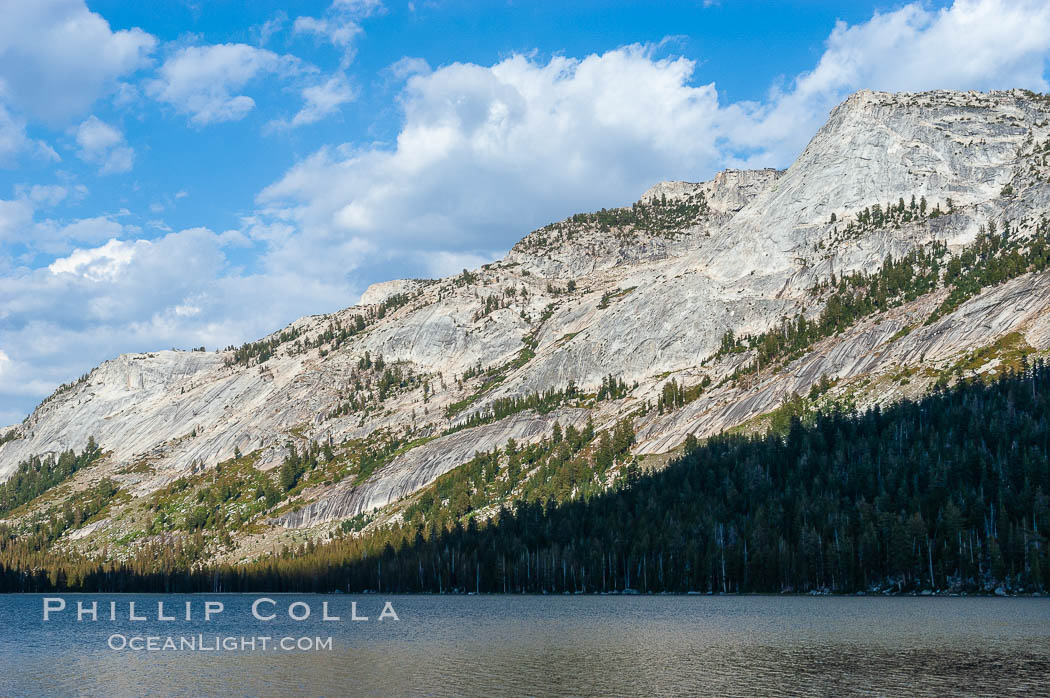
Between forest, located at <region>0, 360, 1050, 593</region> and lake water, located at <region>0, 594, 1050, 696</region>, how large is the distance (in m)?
14.0

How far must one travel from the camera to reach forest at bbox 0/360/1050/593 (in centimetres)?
13288

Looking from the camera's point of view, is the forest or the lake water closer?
the lake water

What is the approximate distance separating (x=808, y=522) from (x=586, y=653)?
8785cm

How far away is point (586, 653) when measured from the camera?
240ft

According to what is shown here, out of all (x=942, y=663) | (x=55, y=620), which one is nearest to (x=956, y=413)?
(x=942, y=663)

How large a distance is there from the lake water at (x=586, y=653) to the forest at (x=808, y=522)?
46.0ft

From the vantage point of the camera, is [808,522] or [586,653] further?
[808,522]

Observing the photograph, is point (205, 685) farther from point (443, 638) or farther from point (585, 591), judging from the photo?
point (585, 591)

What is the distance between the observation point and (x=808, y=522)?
149m

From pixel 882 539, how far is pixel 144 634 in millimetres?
109715

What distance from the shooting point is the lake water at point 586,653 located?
56.8m

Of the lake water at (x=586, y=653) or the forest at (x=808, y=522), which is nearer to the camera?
the lake water at (x=586, y=653)

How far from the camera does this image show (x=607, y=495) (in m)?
194

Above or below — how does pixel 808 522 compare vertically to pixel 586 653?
above
